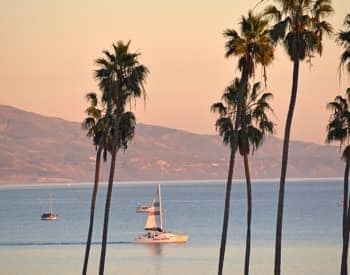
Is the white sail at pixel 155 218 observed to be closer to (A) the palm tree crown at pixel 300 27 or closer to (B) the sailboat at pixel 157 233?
(B) the sailboat at pixel 157 233

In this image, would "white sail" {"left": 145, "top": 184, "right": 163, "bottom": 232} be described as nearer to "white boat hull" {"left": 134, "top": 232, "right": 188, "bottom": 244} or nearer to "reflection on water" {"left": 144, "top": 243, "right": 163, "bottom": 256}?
"white boat hull" {"left": 134, "top": 232, "right": 188, "bottom": 244}

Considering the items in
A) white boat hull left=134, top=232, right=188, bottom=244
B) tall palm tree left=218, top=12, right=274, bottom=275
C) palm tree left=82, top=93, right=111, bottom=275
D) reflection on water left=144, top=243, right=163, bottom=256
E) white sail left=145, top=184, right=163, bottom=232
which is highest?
tall palm tree left=218, top=12, right=274, bottom=275

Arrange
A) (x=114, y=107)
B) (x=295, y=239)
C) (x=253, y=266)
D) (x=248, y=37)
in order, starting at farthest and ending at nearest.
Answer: (x=295, y=239)
(x=253, y=266)
(x=114, y=107)
(x=248, y=37)

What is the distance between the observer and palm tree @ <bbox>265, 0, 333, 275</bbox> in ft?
181

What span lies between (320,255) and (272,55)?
74.1 meters

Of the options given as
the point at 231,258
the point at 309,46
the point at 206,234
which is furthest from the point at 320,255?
the point at 309,46

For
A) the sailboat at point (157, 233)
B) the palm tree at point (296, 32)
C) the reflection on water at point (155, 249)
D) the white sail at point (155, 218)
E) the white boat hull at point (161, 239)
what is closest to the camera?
the palm tree at point (296, 32)

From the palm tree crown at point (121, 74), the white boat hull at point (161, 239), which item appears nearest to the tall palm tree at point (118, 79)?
the palm tree crown at point (121, 74)

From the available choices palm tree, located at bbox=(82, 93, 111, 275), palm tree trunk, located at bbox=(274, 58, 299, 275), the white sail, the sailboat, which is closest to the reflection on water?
the sailboat

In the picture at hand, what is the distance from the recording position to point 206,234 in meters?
188

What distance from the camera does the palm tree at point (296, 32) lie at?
55.0 m

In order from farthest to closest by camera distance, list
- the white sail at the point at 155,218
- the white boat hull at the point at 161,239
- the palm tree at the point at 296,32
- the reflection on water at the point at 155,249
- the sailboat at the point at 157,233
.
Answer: the white sail at the point at 155,218, the sailboat at the point at 157,233, the white boat hull at the point at 161,239, the reflection on water at the point at 155,249, the palm tree at the point at 296,32

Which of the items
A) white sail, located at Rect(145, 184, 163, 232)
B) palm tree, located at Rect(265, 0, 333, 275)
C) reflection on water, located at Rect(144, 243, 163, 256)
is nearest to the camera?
palm tree, located at Rect(265, 0, 333, 275)

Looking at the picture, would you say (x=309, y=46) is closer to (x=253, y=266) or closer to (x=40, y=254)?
(x=253, y=266)
